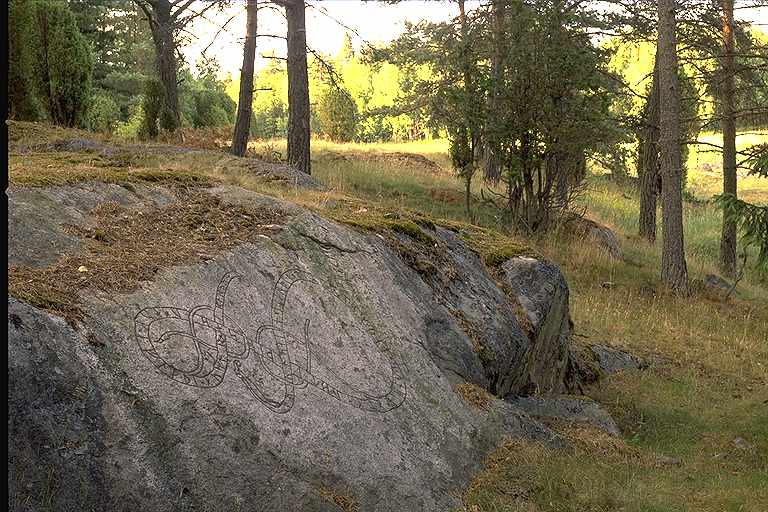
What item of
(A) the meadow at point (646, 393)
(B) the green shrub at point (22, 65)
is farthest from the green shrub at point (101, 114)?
(A) the meadow at point (646, 393)

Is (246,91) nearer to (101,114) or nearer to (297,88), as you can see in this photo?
(297,88)

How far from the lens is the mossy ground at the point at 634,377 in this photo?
18.3 feet

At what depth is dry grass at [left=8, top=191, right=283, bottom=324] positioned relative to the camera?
435cm

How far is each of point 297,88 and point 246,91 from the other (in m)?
2.56

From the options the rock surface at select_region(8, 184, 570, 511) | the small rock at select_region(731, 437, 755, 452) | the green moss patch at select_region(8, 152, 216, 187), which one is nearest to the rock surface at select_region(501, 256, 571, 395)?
the rock surface at select_region(8, 184, 570, 511)

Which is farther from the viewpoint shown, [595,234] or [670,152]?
[595,234]

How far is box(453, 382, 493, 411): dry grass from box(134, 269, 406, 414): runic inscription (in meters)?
0.68

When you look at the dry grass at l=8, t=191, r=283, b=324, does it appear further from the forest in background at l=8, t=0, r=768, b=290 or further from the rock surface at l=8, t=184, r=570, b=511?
the forest in background at l=8, t=0, r=768, b=290

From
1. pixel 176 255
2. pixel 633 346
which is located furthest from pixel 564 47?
pixel 176 255

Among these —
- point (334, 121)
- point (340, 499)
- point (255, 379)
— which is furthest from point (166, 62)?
point (334, 121)

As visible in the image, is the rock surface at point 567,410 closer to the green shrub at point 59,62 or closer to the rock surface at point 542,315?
the rock surface at point 542,315

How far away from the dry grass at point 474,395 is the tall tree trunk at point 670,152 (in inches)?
374

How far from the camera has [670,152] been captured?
1448 centimetres

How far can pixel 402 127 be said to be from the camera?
7475 centimetres
